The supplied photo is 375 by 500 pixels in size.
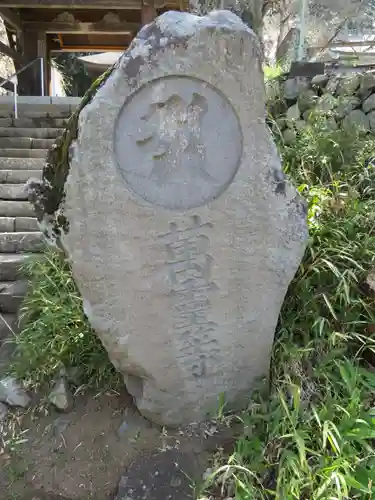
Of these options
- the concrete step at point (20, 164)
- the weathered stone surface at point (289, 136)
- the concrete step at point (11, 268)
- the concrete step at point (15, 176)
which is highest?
the weathered stone surface at point (289, 136)

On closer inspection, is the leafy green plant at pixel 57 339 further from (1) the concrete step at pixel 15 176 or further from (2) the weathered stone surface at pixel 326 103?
A: (2) the weathered stone surface at pixel 326 103

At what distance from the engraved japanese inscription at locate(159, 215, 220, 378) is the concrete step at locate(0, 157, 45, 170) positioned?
3.58 metres

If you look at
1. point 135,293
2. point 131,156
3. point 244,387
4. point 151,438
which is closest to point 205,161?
point 131,156

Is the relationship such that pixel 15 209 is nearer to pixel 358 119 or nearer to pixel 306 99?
pixel 306 99

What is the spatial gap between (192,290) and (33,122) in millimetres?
5641

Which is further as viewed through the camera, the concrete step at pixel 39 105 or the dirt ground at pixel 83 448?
the concrete step at pixel 39 105

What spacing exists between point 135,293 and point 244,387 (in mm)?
681

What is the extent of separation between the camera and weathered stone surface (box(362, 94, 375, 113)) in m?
4.26

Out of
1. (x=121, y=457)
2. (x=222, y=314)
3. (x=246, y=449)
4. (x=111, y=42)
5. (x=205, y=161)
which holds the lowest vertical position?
(x=121, y=457)

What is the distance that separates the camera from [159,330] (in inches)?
84.7

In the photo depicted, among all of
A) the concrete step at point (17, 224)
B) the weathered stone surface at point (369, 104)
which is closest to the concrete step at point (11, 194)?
the concrete step at point (17, 224)

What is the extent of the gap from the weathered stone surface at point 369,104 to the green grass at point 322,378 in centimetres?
116

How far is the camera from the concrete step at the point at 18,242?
12.8 ft

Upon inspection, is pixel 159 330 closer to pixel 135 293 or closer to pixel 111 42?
pixel 135 293
